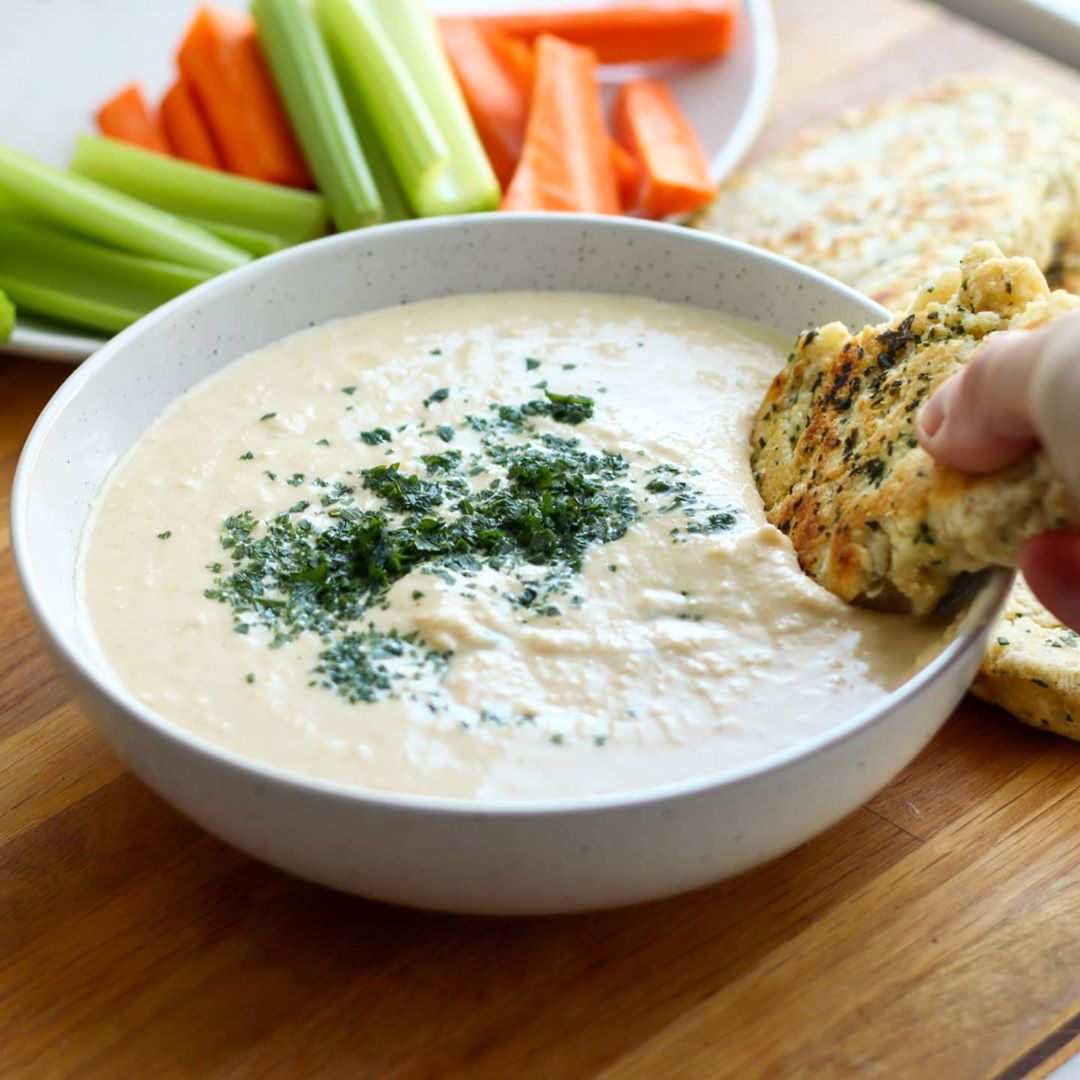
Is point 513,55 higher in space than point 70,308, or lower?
higher

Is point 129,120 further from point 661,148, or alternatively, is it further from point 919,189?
point 919,189

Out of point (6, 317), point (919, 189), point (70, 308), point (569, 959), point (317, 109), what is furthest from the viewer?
point (317, 109)

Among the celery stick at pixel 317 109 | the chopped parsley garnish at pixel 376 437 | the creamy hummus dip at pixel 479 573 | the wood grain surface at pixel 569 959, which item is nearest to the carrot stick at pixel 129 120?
the celery stick at pixel 317 109

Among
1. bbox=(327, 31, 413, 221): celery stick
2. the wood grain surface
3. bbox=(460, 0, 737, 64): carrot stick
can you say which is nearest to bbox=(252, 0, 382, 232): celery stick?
bbox=(327, 31, 413, 221): celery stick

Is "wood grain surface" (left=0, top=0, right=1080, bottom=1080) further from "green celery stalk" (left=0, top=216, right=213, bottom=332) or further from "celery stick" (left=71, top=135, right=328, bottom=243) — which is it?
"celery stick" (left=71, top=135, right=328, bottom=243)

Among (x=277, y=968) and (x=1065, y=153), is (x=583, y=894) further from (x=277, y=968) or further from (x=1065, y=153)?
(x=1065, y=153)

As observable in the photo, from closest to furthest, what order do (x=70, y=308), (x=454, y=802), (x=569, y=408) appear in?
(x=454, y=802)
(x=569, y=408)
(x=70, y=308)

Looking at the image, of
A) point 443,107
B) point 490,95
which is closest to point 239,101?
point 443,107

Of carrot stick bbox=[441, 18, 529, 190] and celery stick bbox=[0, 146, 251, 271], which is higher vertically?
carrot stick bbox=[441, 18, 529, 190]
